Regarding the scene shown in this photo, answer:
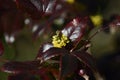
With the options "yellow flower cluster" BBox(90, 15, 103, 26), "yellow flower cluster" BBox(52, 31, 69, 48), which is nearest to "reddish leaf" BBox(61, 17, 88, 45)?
"yellow flower cluster" BBox(52, 31, 69, 48)

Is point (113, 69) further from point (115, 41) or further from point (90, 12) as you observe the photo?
point (115, 41)

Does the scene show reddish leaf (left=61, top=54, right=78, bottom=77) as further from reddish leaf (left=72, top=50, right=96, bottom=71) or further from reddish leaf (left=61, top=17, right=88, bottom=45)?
reddish leaf (left=61, top=17, right=88, bottom=45)

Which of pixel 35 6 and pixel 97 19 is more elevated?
pixel 35 6

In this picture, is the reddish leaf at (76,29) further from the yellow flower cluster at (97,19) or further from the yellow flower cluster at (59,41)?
the yellow flower cluster at (97,19)

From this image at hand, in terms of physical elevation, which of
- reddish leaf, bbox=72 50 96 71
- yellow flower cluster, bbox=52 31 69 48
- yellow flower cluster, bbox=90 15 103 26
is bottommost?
yellow flower cluster, bbox=90 15 103 26

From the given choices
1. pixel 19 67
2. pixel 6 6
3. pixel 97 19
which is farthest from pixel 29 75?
pixel 97 19

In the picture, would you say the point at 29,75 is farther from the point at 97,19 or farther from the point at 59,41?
the point at 97,19

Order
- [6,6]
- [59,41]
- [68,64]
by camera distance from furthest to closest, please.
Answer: [6,6] < [59,41] < [68,64]
